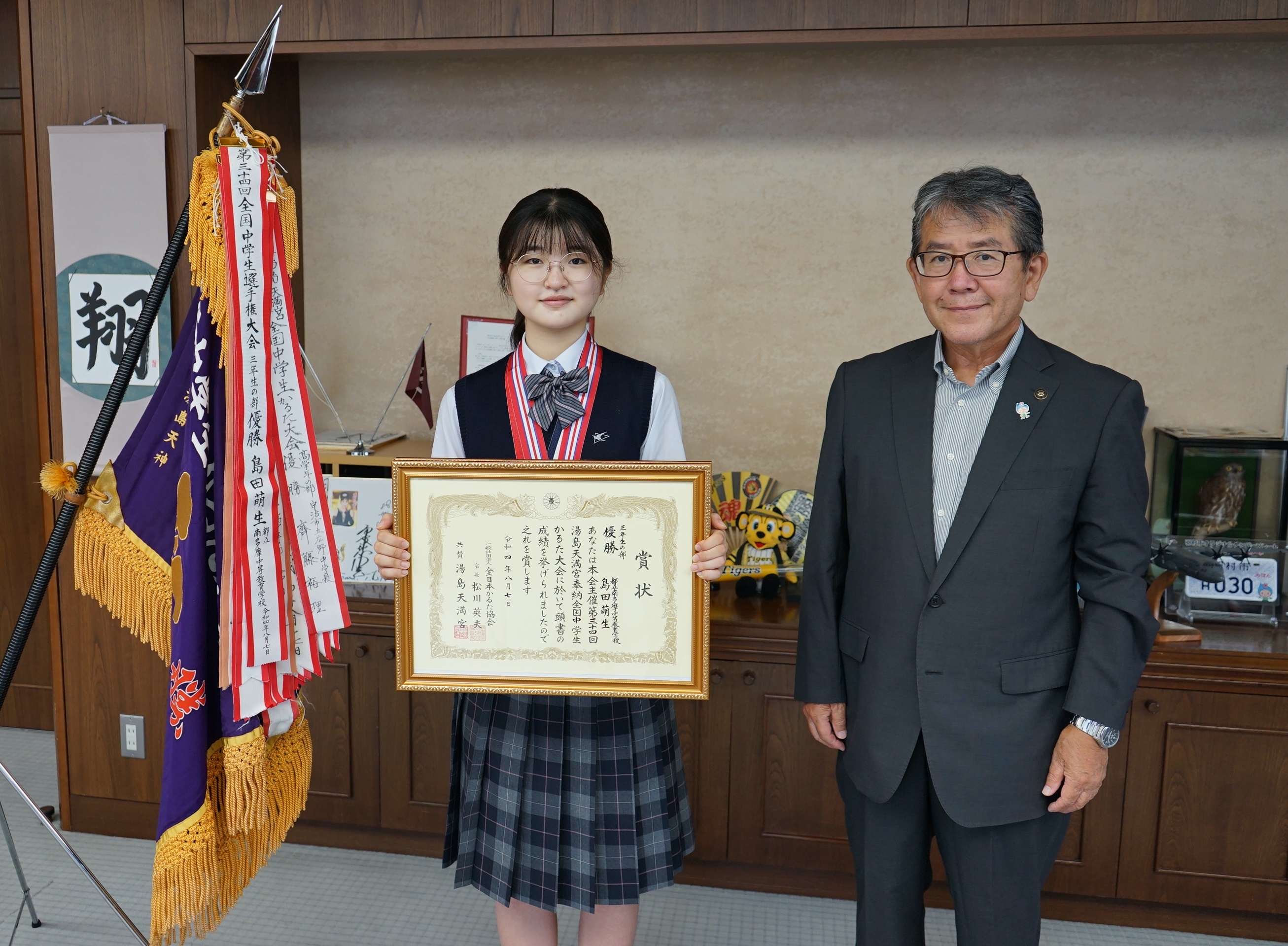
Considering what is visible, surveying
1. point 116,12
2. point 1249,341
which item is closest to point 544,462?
point 116,12

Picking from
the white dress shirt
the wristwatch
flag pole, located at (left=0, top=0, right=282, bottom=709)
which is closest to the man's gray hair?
the white dress shirt

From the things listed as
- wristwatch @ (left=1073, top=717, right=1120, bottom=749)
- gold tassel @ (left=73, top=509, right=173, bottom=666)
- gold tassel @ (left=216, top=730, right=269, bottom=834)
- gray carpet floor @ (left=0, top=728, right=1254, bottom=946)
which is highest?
gold tassel @ (left=73, top=509, right=173, bottom=666)

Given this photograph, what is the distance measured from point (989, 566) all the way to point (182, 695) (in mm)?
1334

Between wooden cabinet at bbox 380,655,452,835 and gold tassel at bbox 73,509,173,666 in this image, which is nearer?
gold tassel at bbox 73,509,173,666

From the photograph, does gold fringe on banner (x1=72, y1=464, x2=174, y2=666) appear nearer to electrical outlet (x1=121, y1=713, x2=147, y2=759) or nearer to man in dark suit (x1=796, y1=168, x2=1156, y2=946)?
electrical outlet (x1=121, y1=713, x2=147, y2=759)

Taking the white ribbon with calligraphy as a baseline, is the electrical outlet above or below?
below

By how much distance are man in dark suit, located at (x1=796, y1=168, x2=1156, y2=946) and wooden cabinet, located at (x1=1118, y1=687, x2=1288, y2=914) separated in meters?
0.88

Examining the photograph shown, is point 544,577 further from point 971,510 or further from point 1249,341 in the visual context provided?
point 1249,341

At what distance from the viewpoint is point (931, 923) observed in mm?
2486

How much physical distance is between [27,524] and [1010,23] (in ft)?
11.3

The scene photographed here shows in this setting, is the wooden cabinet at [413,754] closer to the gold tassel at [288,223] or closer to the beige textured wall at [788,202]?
the beige textured wall at [788,202]

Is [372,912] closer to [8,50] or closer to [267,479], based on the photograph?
[267,479]

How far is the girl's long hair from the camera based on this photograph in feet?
5.36

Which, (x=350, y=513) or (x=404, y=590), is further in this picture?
(x=350, y=513)
